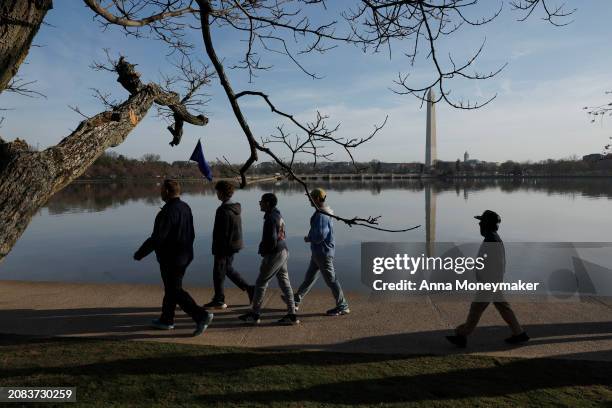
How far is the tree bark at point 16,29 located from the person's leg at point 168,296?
3.27 metres

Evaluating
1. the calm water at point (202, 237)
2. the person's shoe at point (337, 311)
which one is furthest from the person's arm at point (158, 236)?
the calm water at point (202, 237)

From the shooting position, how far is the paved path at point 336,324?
523 centimetres

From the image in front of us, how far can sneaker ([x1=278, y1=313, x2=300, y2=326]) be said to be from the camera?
19.7ft

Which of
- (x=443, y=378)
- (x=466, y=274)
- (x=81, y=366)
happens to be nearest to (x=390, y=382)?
(x=443, y=378)

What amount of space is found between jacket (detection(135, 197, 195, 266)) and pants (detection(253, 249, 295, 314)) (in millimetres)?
895

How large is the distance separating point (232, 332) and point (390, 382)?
216 cm

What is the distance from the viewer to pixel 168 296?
5.77 meters

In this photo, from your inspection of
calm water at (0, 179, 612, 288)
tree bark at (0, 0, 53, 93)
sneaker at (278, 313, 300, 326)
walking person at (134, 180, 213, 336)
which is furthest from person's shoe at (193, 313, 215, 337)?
calm water at (0, 179, 612, 288)

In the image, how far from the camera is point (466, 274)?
29.9 ft

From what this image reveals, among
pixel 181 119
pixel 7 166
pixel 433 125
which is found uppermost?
pixel 433 125

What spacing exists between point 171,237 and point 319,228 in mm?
1788

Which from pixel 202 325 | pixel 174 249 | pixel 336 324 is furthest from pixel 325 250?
pixel 174 249

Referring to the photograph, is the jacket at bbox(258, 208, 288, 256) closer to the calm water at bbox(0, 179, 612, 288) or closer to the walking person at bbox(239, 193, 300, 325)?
the walking person at bbox(239, 193, 300, 325)

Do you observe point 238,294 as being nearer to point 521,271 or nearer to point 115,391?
point 115,391
